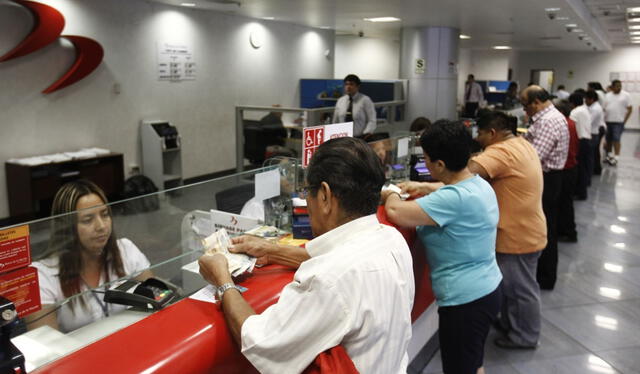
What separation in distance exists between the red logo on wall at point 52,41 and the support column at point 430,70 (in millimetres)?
6106

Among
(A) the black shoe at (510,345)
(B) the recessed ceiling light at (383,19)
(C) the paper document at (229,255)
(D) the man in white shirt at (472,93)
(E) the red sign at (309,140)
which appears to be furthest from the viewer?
(D) the man in white shirt at (472,93)

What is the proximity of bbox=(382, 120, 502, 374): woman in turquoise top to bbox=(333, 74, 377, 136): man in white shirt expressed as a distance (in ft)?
16.8

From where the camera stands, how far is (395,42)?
16.2 m

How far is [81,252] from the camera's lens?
2.22 meters

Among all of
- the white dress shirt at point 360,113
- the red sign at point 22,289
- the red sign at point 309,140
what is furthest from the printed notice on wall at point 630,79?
the red sign at point 22,289

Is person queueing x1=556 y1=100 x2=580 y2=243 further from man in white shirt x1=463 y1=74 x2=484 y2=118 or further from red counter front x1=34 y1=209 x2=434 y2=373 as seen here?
man in white shirt x1=463 y1=74 x2=484 y2=118

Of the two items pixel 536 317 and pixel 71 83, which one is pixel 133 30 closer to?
pixel 71 83

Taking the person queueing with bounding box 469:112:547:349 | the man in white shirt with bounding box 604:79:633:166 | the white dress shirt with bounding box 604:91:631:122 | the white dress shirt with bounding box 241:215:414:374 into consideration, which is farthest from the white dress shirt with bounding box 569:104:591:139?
the white dress shirt with bounding box 241:215:414:374

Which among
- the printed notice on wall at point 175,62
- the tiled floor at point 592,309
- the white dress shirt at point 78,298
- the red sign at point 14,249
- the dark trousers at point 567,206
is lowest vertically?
the tiled floor at point 592,309

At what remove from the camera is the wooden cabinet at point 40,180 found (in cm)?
589

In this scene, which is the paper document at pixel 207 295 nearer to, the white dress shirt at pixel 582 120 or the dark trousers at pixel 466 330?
the dark trousers at pixel 466 330

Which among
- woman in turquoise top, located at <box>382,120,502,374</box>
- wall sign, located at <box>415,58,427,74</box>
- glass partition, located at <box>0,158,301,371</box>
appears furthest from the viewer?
wall sign, located at <box>415,58,427,74</box>

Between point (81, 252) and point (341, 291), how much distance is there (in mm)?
1551

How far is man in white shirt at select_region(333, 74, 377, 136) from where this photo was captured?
735 cm
